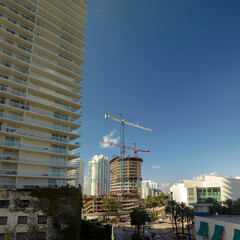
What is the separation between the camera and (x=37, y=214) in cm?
3791

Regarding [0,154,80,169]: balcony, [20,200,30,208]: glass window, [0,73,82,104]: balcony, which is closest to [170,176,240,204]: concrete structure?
[0,154,80,169]: balcony

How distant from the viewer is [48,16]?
55188 millimetres

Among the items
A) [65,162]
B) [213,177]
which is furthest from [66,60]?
[213,177]

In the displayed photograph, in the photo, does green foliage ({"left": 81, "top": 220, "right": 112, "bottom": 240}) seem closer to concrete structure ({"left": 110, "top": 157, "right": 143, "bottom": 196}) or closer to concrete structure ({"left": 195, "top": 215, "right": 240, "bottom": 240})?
concrete structure ({"left": 195, "top": 215, "right": 240, "bottom": 240})

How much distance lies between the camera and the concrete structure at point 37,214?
35.9 meters

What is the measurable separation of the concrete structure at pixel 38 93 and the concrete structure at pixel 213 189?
2413 inches

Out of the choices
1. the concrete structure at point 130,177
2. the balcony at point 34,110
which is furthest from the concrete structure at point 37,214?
the concrete structure at point 130,177

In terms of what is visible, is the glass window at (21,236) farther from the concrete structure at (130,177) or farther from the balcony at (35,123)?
the concrete structure at (130,177)

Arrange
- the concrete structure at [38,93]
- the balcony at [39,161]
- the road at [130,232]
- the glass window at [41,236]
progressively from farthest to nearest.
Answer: the road at [130,232] → the concrete structure at [38,93] → the balcony at [39,161] → the glass window at [41,236]

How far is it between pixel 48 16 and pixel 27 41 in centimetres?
1146

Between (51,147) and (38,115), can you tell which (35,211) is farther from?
(38,115)

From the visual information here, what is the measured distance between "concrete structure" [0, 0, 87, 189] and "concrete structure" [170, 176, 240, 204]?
201 feet

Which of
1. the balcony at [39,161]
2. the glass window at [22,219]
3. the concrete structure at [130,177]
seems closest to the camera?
the glass window at [22,219]

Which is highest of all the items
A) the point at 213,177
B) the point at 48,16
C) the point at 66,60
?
the point at 48,16
